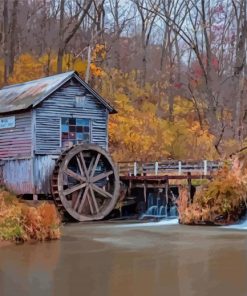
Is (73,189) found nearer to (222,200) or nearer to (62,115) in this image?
(62,115)

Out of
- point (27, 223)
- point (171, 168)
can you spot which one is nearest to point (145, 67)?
point (171, 168)

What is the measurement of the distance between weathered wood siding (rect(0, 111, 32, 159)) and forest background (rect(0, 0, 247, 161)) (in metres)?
8.75

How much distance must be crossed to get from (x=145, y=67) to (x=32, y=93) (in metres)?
18.0

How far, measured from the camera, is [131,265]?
39.4ft

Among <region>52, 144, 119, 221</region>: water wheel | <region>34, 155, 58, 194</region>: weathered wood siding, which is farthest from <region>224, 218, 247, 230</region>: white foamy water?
<region>34, 155, 58, 194</region>: weathered wood siding

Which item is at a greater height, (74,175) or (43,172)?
(43,172)

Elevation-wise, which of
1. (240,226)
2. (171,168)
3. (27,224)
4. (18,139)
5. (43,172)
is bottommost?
(240,226)

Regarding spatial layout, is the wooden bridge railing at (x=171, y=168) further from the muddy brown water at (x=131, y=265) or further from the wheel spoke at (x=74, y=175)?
the muddy brown water at (x=131, y=265)

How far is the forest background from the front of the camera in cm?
3331

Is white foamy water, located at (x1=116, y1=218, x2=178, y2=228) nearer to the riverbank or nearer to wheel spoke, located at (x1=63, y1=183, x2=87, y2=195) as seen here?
wheel spoke, located at (x1=63, y1=183, x2=87, y2=195)

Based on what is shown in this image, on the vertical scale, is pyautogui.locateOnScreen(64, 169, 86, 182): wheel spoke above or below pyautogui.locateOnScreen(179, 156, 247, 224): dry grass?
above

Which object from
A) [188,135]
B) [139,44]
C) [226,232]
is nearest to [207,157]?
[188,135]

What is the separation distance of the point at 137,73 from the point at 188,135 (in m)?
12.0

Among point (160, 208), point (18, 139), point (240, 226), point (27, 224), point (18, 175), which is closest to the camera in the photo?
point (27, 224)
